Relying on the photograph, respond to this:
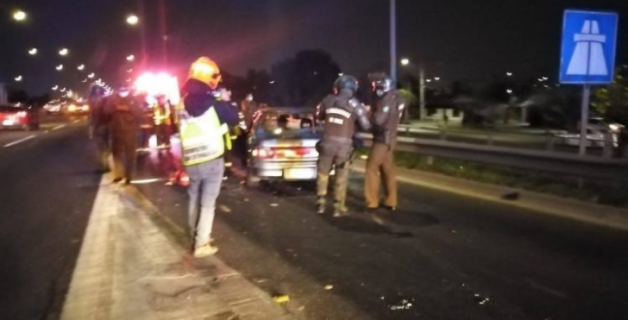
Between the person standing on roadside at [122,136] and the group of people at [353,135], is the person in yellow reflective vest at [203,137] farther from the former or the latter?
the person standing on roadside at [122,136]

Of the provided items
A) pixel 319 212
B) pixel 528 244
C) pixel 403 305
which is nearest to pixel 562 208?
pixel 528 244

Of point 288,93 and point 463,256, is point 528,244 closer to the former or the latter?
point 463,256

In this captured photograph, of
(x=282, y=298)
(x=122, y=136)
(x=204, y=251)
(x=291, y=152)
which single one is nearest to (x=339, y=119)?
(x=291, y=152)

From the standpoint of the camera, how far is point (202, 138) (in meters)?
7.51

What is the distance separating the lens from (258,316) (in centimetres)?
577

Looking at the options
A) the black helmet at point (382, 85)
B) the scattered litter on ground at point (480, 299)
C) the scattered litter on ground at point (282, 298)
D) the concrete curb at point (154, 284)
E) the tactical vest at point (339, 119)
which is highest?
the black helmet at point (382, 85)

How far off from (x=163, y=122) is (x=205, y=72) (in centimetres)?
1528

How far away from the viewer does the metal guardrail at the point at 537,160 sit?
10.9m

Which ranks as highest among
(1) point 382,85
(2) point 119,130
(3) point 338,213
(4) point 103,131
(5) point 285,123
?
(1) point 382,85

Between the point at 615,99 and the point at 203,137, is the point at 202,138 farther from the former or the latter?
the point at 615,99

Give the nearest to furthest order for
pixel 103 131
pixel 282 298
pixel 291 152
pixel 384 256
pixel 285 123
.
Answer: pixel 282 298 < pixel 384 256 < pixel 291 152 < pixel 285 123 < pixel 103 131

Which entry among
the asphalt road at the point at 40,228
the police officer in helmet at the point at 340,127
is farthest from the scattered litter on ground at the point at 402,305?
the police officer in helmet at the point at 340,127

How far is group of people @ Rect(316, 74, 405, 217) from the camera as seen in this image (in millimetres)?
10156

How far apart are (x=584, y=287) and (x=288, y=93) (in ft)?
182
